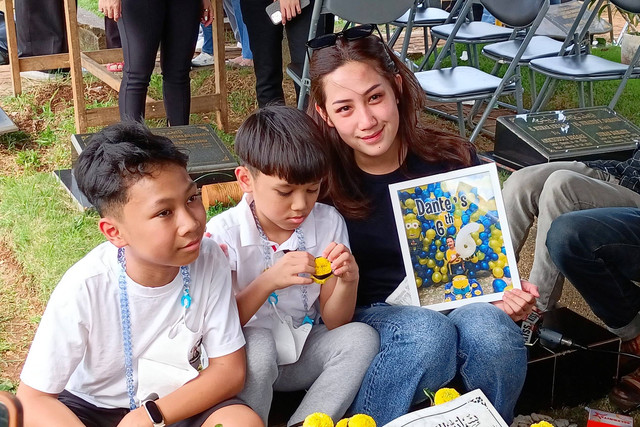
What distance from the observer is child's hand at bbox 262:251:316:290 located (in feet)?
6.63

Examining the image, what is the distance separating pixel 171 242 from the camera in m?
1.86

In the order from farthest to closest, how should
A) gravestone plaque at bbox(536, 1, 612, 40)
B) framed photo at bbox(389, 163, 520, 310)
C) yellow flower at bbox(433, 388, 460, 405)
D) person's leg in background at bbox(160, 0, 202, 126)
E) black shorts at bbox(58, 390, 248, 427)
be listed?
gravestone plaque at bbox(536, 1, 612, 40) → person's leg in background at bbox(160, 0, 202, 126) → framed photo at bbox(389, 163, 520, 310) → black shorts at bbox(58, 390, 248, 427) → yellow flower at bbox(433, 388, 460, 405)

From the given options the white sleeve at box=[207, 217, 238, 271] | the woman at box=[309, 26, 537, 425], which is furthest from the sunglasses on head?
the white sleeve at box=[207, 217, 238, 271]

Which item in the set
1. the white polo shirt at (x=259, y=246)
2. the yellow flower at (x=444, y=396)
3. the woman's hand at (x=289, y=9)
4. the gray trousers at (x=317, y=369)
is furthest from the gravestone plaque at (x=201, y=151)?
the yellow flower at (x=444, y=396)

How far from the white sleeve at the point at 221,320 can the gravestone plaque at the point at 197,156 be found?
200cm

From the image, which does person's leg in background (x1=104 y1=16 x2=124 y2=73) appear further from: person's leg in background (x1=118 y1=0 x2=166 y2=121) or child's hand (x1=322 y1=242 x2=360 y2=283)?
child's hand (x1=322 y1=242 x2=360 y2=283)

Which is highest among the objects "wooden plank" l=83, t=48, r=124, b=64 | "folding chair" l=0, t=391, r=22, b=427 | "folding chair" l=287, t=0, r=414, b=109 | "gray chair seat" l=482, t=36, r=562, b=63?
"folding chair" l=287, t=0, r=414, b=109

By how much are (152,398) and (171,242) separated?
405 mm

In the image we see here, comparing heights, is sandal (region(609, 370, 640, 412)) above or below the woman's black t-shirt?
below

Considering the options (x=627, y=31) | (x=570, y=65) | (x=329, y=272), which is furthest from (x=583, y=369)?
(x=627, y=31)

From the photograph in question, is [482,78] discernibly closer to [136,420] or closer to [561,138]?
[561,138]

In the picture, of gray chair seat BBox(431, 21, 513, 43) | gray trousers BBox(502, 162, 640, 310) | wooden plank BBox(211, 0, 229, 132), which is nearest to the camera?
gray trousers BBox(502, 162, 640, 310)

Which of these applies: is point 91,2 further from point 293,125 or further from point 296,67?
point 293,125

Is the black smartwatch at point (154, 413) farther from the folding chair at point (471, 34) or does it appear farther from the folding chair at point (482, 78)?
the folding chair at point (471, 34)
